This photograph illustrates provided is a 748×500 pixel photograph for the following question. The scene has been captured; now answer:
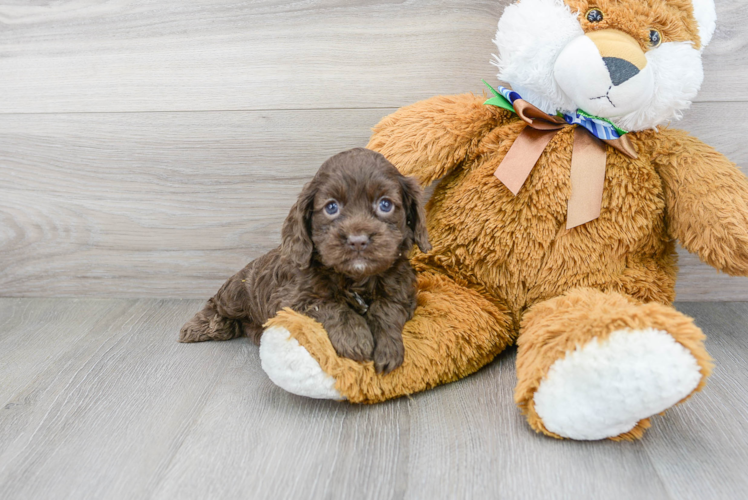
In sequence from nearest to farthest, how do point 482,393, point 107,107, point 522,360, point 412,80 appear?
point 522,360
point 482,393
point 412,80
point 107,107

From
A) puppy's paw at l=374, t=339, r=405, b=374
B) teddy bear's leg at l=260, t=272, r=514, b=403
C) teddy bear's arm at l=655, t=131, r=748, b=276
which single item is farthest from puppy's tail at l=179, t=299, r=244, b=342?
teddy bear's arm at l=655, t=131, r=748, b=276

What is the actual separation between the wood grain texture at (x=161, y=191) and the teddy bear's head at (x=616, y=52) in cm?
44

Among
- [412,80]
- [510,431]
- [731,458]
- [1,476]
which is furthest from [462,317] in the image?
[1,476]

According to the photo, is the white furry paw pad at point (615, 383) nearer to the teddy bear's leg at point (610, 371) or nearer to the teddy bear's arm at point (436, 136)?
the teddy bear's leg at point (610, 371)

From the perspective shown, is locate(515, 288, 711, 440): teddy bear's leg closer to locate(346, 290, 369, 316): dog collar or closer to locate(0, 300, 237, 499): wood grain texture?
locate(346, 290, 369, 316): dog collar

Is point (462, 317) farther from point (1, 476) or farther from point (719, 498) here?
point (1, 476)

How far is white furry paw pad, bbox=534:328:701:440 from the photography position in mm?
1043

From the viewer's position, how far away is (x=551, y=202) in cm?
138

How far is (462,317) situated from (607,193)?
0.45 m

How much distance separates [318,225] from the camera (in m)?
1.25

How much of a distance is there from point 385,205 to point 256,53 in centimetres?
80

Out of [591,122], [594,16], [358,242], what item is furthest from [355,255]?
[594,16]

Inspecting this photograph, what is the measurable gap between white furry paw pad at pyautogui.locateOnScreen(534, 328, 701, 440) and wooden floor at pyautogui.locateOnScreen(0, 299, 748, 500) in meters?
0.07

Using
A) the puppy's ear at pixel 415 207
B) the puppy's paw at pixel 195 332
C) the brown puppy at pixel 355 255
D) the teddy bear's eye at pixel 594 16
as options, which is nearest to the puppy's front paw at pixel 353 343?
the brown puppy at pixel 355 255
